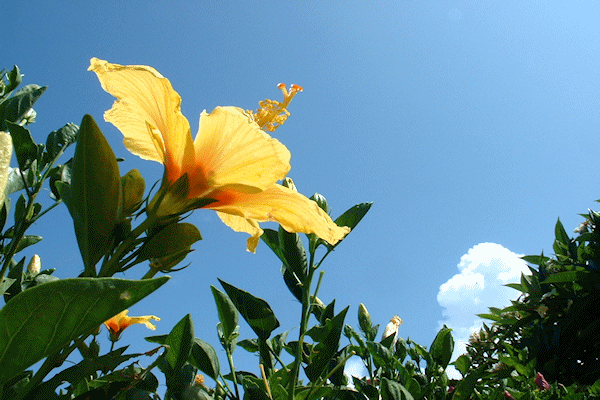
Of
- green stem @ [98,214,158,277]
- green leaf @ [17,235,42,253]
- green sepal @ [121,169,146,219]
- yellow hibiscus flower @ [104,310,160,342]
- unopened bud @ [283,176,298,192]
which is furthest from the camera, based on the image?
green leaf @ [17,235,42,253]

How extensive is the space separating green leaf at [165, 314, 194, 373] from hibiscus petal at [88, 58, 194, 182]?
0.30 metres

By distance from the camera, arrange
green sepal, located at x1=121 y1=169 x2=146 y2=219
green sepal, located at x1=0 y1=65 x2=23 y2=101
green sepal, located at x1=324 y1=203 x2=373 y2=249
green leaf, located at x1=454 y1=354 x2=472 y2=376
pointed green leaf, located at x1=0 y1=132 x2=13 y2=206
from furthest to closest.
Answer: green leaf, located at x1=454 y1=354 x2=472 y2=376 → green sepal, located at x1=0 y1=65 x2=23 y2=101 → green sepal, located at x1=324 y1=203 x2=373 y2=249 → green sepal, located at x1=121 y1=169 x2=146 y2=219 → pointed green leaf, located at x1=0 y1=132 x2=13 y2=206

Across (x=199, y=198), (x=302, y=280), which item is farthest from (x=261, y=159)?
(x=302, y=280)

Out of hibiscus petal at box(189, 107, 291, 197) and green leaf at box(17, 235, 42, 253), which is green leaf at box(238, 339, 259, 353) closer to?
hibiscus petal at box(189, 107, 291, 197)

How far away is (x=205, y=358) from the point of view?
1.09 meters

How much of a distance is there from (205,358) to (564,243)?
369 centimetres

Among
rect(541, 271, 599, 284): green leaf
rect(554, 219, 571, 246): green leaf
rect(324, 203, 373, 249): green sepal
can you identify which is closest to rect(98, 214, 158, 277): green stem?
rect(324, 203, 373, 249): green sepal

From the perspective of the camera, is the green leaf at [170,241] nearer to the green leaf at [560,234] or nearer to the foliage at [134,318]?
the foliage at [134,318]

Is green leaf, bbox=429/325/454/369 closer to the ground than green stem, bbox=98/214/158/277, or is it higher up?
higher up

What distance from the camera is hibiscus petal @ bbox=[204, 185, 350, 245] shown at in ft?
3.04

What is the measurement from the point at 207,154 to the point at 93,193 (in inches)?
12.1

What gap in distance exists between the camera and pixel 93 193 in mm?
668

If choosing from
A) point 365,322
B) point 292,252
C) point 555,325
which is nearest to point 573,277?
point 555,325

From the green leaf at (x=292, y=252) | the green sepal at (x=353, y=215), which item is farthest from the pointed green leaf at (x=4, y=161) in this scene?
the green sepal at (x=353, y=215)
